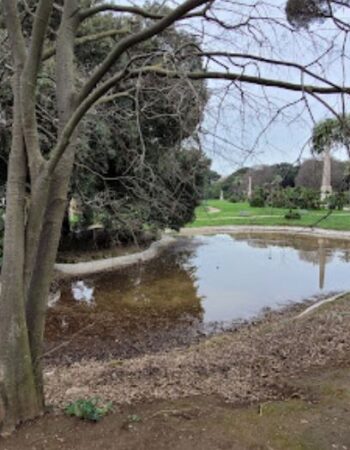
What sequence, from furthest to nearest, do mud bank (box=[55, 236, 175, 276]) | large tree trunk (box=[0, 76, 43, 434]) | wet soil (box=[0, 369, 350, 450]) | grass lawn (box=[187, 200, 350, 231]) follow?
grass lawn (box=[187, 200, 350, 231]) < mud bank (box=[55, 236, 175, 276]) < large tree trunk (box=[0, 76, 43, 434]) < wet soil (box=[0, 369, 350, 450])

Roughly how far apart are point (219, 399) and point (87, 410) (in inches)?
37.6

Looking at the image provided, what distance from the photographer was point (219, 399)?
3479 mm

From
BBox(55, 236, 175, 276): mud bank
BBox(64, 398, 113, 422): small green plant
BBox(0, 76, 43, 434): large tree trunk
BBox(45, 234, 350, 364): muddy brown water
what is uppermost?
BBox(0, 76, 43, 434): large tree trunk

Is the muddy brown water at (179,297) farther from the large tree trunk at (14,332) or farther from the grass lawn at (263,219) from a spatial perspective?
the grass lawn at (263,219)

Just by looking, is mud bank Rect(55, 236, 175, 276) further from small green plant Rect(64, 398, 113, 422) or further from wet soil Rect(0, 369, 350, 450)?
wet soil Rect(0, 369, 350, 450)

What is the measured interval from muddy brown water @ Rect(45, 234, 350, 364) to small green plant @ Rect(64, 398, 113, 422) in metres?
0.54

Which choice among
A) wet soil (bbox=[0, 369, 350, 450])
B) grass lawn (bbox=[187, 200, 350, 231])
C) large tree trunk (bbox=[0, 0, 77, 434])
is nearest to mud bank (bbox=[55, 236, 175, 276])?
grass lawn (bbox=[187, 200, 350, 231])

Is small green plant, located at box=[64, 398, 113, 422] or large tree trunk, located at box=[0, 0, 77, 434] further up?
large tree trunk, located at box=[0, 0, 77, 434]

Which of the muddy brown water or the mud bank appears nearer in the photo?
the muddy brown water

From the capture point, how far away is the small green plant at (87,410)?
3064 millimetres

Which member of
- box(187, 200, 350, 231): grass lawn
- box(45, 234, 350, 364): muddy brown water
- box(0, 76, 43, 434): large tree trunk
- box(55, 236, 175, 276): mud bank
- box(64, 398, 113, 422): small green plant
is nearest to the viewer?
box(0, 76, 43, 434): large tree trunk

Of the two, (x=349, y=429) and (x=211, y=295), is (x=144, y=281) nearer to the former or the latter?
(x=211, y=295)

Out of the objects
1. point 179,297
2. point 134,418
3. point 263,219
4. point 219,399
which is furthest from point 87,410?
point 263,219

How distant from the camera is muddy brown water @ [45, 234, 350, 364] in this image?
281 inches
